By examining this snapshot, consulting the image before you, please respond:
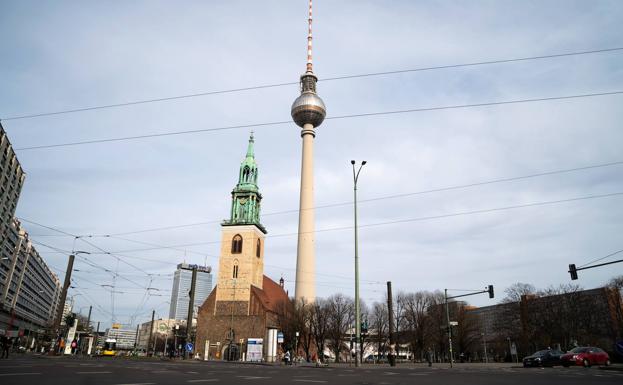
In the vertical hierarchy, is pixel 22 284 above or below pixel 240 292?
above

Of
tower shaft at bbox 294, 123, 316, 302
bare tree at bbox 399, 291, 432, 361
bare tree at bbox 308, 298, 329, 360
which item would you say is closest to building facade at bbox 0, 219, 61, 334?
tower shaft at bbox 294, 123, 316, 302

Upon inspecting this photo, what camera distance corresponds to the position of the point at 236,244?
68.1 m

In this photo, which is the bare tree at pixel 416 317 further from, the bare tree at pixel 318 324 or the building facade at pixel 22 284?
the building facade at pixel 22 284

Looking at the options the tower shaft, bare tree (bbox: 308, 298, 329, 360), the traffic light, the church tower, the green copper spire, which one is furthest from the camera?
the green copper spire

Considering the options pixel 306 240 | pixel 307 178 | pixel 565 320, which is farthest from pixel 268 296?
pixel 565 320

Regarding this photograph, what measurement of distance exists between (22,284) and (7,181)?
4768 cm

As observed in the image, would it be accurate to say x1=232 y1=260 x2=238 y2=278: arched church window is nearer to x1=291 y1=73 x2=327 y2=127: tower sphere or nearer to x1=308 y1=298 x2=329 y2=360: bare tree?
x1=308 y1=298 x2=329 y2=360: bare tree

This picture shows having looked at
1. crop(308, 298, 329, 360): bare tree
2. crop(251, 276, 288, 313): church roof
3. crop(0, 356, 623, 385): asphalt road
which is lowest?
crop(0, 356, 623, 385): asphalt road

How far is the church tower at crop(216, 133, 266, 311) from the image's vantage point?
6569cm

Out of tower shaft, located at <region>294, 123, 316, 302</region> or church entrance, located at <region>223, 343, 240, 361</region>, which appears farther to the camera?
tower shaft, located at <region>294, 123, 316, 302</region>

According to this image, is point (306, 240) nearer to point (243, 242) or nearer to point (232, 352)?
point (243, 242)

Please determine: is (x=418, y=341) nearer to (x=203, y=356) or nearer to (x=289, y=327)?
(x=289, y=327)

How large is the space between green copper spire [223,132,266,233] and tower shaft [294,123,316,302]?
26.0 feet

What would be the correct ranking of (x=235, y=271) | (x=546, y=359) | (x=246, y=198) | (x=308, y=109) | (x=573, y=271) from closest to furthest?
(x=573, y=271) < (x=546, y=359) < (x=235, y=271) < (x=246, y=198) < (x=308, y=109)
